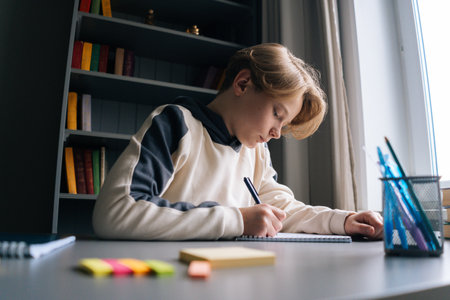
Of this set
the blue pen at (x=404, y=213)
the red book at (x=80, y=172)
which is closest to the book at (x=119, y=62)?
the red book at (x=80, y=172)

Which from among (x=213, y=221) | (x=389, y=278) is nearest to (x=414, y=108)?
(x=213, y=221)

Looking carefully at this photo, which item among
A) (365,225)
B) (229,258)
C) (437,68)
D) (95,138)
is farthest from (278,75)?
(437,68)

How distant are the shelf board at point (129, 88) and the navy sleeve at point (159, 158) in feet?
3.50

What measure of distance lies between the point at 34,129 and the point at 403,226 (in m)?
2.17

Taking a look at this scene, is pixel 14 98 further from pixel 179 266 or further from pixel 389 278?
pixel 389 278

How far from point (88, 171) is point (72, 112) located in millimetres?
315

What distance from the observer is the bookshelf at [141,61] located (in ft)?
6.50

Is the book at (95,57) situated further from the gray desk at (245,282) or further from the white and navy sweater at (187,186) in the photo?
the gray desk at (245,282)

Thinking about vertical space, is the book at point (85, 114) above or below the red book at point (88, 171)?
above

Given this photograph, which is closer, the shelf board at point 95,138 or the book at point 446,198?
the book at point 446,198

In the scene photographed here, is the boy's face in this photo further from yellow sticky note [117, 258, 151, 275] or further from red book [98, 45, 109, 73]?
red book [98, 45, 109, 73]

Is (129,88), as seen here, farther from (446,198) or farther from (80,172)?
(446,198)

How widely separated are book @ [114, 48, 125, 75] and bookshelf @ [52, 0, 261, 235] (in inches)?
3.5

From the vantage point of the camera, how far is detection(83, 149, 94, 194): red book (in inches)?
74.7
